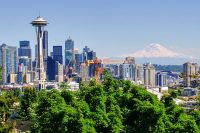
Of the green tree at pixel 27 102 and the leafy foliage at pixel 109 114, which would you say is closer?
the leafy foliage at pixel 109 114

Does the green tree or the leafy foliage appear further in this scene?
the green tree

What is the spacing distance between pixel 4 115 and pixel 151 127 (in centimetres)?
1202

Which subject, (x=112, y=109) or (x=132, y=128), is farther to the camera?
(x=112, y=109)

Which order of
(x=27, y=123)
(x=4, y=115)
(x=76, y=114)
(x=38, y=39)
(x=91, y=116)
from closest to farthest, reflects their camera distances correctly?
(x=76, y=114), (x=91, y=116), (x=4, y=115), (x=27, y=123), (x=38, y=39)

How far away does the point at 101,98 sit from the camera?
28.2m

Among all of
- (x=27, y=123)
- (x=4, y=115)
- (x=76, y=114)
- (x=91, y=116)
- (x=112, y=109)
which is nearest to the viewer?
(x=76, y=114)

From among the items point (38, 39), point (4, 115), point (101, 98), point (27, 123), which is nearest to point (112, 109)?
point (101, 98)

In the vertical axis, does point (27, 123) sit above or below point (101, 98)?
below

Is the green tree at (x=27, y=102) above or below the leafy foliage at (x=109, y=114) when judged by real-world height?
below

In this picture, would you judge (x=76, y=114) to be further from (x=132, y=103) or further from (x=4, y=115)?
(x=4, y=115)

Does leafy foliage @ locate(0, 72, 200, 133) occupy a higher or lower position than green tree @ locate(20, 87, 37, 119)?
higher

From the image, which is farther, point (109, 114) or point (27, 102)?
point (27, 102)

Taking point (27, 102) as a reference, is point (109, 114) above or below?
above

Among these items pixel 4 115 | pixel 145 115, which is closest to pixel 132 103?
pixel 145 115
